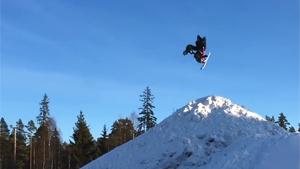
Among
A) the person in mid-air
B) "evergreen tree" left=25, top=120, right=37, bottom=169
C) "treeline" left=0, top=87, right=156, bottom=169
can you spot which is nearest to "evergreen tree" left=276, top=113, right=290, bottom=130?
"treeline" left=0, top=87, right=156, bottom=169

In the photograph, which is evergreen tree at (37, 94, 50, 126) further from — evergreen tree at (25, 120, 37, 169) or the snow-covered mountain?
the snow-covered mountain

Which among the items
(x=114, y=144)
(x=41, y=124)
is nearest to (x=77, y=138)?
(x=114, y=144)

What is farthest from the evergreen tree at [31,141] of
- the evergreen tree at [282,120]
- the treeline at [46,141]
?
the evergreen tree at [282,120]

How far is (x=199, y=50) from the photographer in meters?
20.6

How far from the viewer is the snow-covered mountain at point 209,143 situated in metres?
18.8

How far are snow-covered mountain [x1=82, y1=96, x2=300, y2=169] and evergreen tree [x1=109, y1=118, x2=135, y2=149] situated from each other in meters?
33.8

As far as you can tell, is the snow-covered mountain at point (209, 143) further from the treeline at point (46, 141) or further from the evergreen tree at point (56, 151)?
the evergreen tree at point (56, 151)

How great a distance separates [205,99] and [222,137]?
4.07m

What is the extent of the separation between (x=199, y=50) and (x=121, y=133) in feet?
141

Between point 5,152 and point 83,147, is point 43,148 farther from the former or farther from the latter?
point 83,147

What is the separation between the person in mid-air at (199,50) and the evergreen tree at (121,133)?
127ft

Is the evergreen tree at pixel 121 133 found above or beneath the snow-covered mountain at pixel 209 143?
above

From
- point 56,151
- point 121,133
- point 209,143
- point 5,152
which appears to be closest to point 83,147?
point 121,133

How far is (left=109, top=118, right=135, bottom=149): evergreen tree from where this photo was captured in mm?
59719
